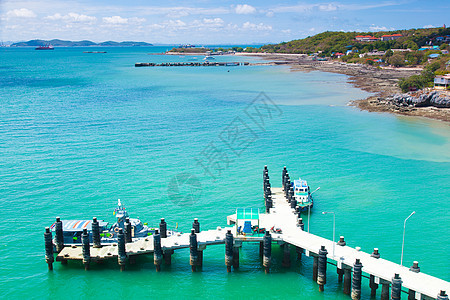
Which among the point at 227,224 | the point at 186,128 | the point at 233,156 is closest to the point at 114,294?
the point at 227,224

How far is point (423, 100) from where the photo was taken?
356 ft

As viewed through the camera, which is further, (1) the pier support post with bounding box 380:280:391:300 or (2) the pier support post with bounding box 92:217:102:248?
(2) the pier support post with bounding box 92:217:102:248

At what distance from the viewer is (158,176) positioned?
60438 millimetres

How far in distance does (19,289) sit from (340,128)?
70247mm

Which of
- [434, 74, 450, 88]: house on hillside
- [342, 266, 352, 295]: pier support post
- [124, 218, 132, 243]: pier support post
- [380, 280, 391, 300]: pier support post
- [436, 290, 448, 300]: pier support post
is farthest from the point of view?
[434, 74, 450, 88]: house on hillside

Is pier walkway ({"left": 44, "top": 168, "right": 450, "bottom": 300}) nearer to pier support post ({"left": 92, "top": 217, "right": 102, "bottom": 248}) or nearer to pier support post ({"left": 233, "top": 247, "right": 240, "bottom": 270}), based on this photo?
pier support post ({"left": 233, "top": 247, "right": 240, "bottom": 270})

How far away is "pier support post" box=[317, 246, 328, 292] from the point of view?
112 ft

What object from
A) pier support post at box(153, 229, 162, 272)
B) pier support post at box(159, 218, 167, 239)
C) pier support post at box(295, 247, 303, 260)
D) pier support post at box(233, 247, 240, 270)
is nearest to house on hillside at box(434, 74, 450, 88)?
pier support post at box(295, 247, 303, 260)

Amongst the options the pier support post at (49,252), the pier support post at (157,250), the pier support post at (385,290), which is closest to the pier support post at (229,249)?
the pier support post at (157,250)

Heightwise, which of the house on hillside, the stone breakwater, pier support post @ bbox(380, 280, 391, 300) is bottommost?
pier support post @ bbox(380, 280, 391, 300)

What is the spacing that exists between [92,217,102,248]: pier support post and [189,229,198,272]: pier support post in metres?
8.63

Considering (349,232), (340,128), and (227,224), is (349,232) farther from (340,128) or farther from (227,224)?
(340,128)

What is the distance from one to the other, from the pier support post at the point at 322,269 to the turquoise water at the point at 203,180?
93 cm

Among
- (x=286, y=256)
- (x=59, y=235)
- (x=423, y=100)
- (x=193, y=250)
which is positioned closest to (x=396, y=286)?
(x=286, y=256)
